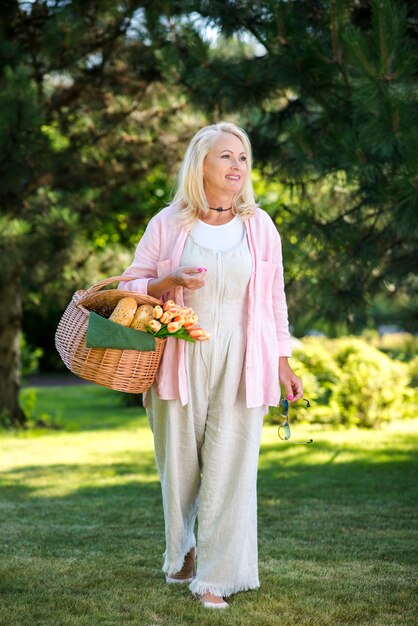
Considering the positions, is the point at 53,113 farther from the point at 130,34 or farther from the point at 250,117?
the point at 250,117

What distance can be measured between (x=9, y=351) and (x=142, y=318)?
708 cm

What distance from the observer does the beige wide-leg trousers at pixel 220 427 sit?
137 inches

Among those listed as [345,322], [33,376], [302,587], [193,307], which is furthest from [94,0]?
[33,376]

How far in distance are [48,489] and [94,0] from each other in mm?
4424

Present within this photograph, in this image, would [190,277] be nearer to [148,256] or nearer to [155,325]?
[155,325]

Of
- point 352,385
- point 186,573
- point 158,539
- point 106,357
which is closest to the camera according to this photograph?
point 106,357

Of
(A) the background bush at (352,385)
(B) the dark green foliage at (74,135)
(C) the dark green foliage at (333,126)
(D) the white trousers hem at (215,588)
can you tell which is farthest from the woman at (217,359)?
(A) the background bush at (352,385)

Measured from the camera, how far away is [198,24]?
6.28 m

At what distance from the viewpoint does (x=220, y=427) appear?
137 inches

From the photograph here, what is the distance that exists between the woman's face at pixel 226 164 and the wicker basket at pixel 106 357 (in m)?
0.53

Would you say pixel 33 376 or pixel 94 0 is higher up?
pixel 94 0

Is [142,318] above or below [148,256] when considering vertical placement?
below

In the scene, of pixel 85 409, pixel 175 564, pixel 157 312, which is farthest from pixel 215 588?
pixel 85 409

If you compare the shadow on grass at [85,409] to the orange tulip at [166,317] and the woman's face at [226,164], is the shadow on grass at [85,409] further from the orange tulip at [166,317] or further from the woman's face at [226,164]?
the orange tulip at [166,317]
